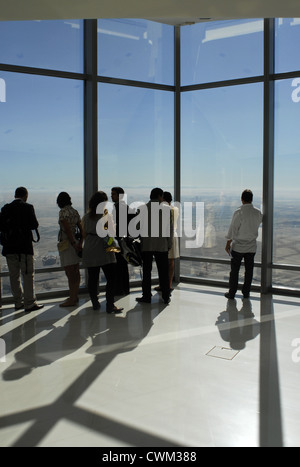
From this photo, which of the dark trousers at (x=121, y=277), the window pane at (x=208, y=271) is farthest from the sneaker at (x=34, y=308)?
the window pane at (x=208, y=271)

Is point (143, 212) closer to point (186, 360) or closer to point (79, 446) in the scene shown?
point (186, 360)

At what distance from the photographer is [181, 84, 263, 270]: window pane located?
7.41 m

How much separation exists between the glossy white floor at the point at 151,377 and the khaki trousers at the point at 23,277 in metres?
0.22

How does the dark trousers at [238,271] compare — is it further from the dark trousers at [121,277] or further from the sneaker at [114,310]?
the sneaker at [114,310]

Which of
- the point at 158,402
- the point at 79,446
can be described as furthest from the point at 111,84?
the point at 79,446

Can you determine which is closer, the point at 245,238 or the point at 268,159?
the point at 245,238

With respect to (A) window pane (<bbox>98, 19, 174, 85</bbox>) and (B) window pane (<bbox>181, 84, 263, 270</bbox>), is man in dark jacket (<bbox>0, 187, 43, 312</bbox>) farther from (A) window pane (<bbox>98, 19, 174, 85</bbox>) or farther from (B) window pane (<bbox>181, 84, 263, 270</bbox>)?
(B) window pane (<bbox>181, 84, 263, 270</bbox>)

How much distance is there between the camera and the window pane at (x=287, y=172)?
23.2 feet

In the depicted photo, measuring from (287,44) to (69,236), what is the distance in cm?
423

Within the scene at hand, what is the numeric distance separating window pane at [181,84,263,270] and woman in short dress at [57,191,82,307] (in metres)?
2.39

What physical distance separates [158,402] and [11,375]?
132cm

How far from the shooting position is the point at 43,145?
6.84 metres

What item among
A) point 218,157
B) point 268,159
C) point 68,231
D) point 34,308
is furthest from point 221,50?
point 34,308

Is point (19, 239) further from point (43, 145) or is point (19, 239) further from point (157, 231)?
point (157, 231)
